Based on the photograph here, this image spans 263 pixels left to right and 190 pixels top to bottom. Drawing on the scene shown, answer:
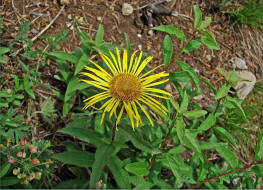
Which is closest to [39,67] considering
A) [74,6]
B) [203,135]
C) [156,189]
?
[74,6]

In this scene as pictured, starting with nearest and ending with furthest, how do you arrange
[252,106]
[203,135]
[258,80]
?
[203,135]
[252,106]
[258,80]

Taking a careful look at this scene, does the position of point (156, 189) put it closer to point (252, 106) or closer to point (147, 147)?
point (147, 147)

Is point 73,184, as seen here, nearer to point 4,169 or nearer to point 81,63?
point 4,169

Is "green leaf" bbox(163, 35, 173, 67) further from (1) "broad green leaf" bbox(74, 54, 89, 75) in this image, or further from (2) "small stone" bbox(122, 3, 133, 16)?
(2) "small stone" bbox(122, 3, 133, 16)

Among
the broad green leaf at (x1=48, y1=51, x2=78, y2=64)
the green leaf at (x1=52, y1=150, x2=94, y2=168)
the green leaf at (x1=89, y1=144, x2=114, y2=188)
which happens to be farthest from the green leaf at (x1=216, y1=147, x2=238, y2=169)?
the broad green leaf at (x1=48, y1=51, x2=78, y2=64)

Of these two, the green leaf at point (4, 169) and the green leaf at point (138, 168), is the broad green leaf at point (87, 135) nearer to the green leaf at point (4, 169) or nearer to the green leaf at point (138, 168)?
the green leaf at point (138, 168)

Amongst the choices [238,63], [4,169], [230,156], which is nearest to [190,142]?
[230,156]

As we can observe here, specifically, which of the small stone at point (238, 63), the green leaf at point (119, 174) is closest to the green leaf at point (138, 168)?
the green leaf at point (119, 174)
